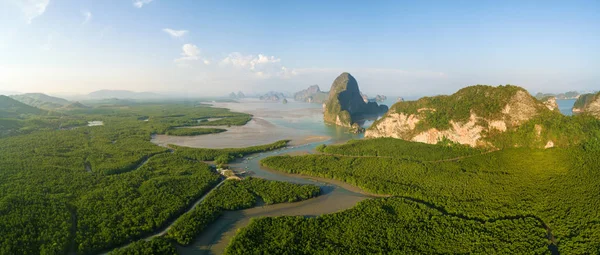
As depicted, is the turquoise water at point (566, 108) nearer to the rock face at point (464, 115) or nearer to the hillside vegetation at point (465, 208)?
the rock face at point (464, 115)

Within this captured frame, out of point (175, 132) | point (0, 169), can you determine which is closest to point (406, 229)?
point (0, 169)

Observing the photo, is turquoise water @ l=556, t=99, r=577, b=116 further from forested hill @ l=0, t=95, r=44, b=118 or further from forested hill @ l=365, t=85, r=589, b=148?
forested hill @ l=0, t=95, r=44, b=118

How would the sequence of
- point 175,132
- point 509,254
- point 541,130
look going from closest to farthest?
point 509,254 → point 541,130 → point 175,132

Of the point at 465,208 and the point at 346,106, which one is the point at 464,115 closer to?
the point at 465,208

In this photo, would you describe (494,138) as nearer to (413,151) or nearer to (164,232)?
(413,151)

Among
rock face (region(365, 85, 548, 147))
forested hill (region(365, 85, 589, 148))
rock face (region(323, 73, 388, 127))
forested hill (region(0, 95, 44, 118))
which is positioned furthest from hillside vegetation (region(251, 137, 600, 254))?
forested hill (region(0, 95, 44, 118))

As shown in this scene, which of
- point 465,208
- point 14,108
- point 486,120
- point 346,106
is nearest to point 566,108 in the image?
point 346,106
